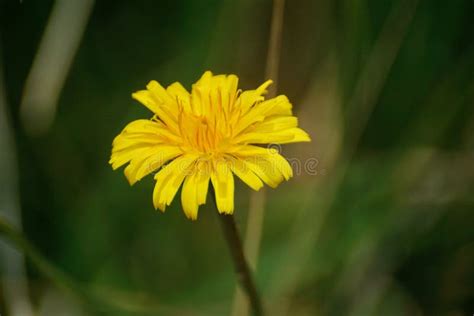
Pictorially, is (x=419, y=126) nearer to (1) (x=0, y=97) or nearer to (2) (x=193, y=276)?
(2) (x=193, y=276)

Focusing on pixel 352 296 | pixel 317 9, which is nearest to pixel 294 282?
pixel 352 296

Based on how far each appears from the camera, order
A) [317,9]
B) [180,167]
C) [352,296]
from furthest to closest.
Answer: [317,9] → [352,296] → [180,167]

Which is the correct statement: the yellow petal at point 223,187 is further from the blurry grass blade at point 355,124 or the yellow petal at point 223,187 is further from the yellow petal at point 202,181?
the blurry grass blade at point 355,124

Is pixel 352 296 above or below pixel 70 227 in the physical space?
below

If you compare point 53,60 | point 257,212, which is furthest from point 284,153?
point 53,60

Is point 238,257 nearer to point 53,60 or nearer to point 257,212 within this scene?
point 257,212

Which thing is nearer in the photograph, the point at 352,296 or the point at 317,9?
the point at 352,296

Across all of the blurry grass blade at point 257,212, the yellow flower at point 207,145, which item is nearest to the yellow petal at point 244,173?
the yellow flower at point 207,145
